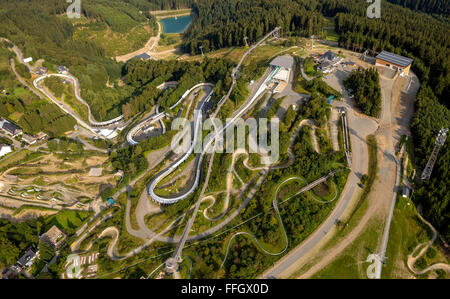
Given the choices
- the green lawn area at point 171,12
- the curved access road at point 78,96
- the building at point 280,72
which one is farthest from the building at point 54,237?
the green lawn area at point 171,12

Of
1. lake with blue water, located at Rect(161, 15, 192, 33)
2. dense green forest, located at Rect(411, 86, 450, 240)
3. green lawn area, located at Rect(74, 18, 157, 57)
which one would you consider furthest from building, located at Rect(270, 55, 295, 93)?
lake with blue water, located at Rect(161, 15, 192, 33)

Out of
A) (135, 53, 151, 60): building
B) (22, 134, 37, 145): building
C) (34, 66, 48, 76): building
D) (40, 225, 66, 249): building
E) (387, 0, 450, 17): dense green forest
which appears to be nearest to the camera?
(40, 225, 66, 249): building

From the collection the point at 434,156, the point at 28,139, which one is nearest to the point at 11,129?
the point at 28,139

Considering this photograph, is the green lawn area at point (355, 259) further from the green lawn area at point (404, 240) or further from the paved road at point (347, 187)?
the paved road at point (347, 187)

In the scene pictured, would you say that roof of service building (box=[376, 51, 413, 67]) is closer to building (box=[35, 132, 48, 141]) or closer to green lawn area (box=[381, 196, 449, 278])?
green lawn area (box=[381, 196, 449, 278])

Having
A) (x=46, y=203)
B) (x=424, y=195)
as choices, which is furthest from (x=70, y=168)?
(x=424, y=195)

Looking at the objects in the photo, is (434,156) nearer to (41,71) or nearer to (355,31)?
(355,31)
